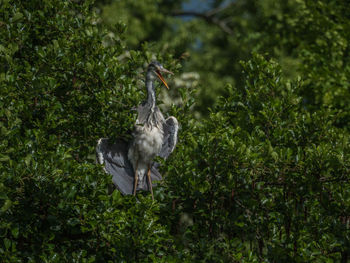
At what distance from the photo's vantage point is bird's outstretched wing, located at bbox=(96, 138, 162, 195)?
5.31m

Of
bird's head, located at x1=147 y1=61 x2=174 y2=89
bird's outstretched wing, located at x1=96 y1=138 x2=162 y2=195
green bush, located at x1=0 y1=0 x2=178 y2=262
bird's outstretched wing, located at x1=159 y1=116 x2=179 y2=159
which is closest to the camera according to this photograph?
green bush, located at x1=0 y1=0 x2=178 y2=262

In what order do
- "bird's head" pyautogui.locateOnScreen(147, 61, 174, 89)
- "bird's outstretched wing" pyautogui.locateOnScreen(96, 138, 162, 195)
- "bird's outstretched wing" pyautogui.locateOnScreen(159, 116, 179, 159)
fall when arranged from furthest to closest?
"bird's outstretched wing" pyautogui.locateOnScreen(159, 116, 179, 159) → "bird's head" pyautogui.locateOnScreen(147, 61, 174, 89) → "bird's outstretched wing" pyautogui.locateOnScreen(96, 138, 162, 195)

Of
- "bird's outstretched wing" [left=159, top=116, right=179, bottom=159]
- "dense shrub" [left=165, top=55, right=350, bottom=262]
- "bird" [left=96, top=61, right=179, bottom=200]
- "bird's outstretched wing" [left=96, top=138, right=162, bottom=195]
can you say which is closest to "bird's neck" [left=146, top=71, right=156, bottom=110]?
"bird" [left=96, top=61, right=179, bottom=200]

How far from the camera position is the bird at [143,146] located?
5.46 m

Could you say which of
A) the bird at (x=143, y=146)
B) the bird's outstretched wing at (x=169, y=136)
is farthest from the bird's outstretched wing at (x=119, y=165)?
the bird's outstretched wing at (x=169, y=136)

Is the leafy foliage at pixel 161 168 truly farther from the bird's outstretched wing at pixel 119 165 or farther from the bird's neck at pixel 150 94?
the bird's neck at pixel 150 94

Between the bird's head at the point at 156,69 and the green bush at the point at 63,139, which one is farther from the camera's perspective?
the bird's head at the point at 156,69

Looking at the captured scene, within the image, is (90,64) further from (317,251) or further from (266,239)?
(317,251)

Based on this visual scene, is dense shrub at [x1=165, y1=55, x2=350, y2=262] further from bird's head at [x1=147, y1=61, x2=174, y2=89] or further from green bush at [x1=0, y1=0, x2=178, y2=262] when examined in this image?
bird's head at [x1=147, y1=61, x2=174, y2=89]

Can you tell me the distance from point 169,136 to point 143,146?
0.36 meters

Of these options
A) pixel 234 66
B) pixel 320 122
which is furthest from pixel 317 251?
pixel 234 66

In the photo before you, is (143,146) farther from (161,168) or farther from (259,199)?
(259,199)

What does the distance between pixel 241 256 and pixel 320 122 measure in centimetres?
171

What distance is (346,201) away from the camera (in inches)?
158
